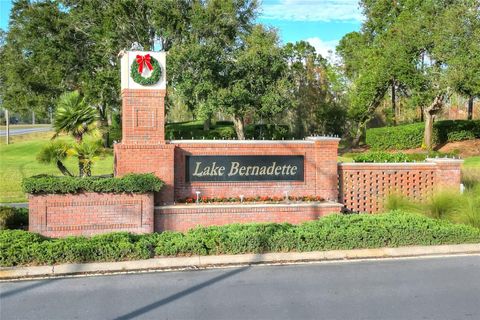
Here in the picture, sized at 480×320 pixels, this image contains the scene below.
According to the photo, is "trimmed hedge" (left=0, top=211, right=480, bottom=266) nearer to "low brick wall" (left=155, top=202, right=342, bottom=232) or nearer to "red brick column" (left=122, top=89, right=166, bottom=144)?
"low brick wall" (left=155, top=202, right=342, bottom=232)

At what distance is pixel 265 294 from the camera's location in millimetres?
7289

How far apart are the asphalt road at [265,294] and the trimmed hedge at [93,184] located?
143 inches

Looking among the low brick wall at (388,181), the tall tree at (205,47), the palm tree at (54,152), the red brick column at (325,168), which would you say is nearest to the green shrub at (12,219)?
the palm tree at (54,152)

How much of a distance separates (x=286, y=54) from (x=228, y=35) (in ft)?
14.2

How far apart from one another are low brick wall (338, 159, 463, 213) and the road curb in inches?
163

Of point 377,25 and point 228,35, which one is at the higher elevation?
point 377,25

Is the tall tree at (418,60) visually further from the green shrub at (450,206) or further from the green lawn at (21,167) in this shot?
the green shrub at (450,206)

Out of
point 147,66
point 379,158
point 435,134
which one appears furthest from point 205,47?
point 147,66

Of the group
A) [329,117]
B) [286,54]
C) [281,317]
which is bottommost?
[281,317]

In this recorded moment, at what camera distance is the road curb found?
8.29m

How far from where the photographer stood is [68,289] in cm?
752

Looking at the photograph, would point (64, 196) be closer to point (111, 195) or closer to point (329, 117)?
point (111, 195)

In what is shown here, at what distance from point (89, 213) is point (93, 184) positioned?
2.18ft

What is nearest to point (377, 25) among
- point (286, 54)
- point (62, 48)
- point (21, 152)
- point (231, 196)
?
point (286, 54)
